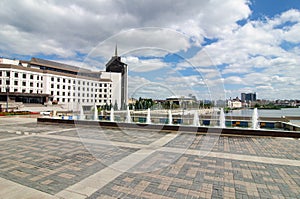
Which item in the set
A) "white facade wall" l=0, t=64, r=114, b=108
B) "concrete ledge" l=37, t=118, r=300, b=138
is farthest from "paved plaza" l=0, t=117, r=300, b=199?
"white facade wall" l=0, t=64, r=114, b=108

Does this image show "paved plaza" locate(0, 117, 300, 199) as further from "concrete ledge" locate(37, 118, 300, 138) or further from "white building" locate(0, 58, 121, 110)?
"white building" locate(0, 58, 121, 110)

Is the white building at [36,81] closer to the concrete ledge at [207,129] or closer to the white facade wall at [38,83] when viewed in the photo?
the white facade wall at [38,83]

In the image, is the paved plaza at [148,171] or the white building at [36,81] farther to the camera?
the white building at [36,81]

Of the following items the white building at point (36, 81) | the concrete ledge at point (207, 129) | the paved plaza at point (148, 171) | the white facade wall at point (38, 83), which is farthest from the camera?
the white facade wall at point (38, 83)

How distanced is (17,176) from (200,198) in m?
4.23

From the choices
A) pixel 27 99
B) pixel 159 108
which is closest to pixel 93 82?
pixel 159 108

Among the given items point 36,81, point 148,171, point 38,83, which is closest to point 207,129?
point 148,171

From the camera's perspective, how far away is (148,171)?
4855 millimetres

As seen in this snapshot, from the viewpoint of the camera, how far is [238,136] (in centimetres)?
1008

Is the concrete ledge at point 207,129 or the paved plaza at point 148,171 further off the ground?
the concrete ledge at point 207,129

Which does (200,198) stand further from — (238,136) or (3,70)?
(3,70)

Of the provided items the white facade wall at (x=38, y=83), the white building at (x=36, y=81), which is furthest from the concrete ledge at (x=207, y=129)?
the white building at (x=36, y=81)

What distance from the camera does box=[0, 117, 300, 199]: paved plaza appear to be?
12.3 ft

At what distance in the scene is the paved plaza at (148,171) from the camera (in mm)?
3748
